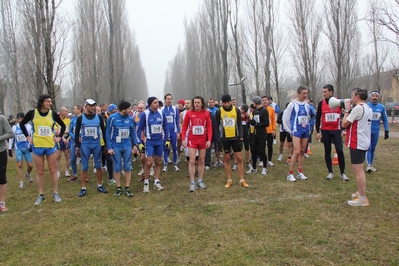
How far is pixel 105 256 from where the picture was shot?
3562 millimetres

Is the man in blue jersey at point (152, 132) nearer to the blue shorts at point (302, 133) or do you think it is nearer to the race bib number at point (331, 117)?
the blue shorts at point (302, 133)

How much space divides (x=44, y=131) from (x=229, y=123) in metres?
3.72

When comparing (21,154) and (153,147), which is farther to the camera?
(21,154)

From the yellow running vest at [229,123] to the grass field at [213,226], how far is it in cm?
119

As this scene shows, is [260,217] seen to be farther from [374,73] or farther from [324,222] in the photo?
[374,73]

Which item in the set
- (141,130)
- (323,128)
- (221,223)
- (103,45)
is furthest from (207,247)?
(103,45)

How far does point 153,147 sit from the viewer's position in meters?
6.40

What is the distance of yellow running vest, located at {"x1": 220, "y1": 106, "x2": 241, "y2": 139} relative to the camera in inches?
249

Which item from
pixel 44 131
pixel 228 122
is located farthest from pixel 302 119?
pixel 44 131

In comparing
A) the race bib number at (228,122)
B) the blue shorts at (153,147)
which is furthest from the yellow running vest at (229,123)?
the blue shorts at (153,147)

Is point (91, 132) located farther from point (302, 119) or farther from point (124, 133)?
point (302, 119)

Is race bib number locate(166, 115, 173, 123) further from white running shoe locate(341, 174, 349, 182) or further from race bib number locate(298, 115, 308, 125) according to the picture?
white running shoe locate(341, 174, 349, 182)

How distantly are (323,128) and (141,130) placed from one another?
416cm

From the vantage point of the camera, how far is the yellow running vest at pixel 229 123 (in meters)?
6.34
